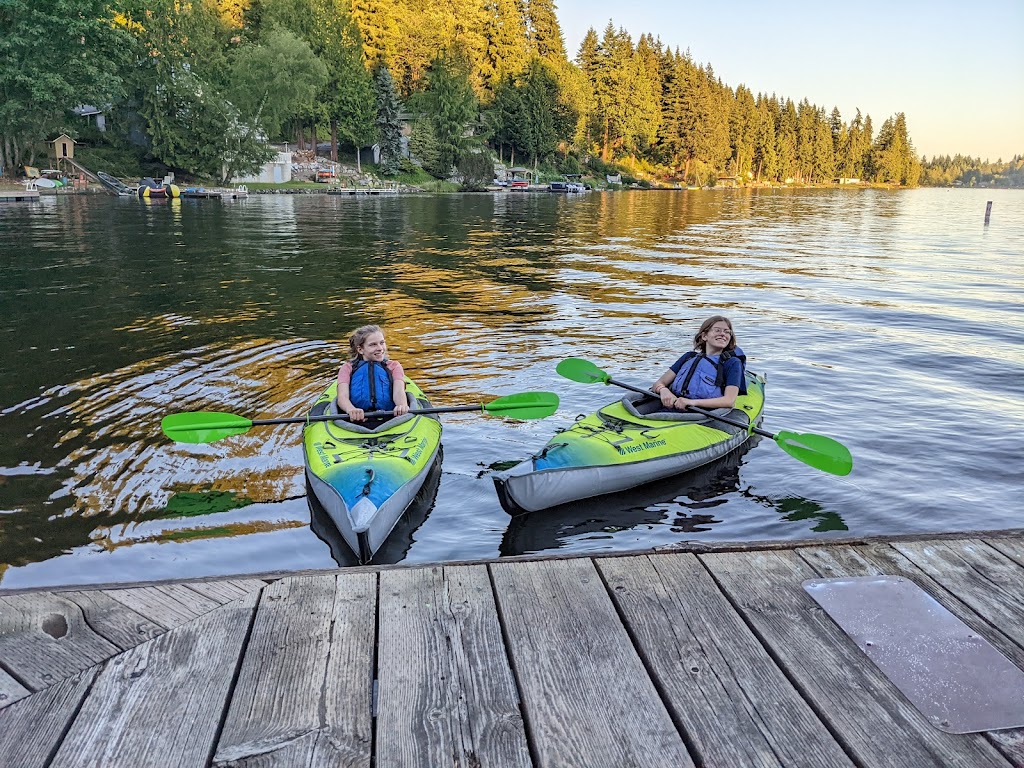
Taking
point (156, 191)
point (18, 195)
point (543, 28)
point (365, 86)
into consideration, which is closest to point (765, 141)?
point (543, 28)

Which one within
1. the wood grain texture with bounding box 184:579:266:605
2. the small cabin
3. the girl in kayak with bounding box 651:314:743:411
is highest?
the small cabin

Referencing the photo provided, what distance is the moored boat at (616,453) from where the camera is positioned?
18.4ft

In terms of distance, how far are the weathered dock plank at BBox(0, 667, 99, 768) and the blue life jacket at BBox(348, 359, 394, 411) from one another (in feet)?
12.6

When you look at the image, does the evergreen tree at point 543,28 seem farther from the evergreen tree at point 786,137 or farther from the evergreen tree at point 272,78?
the evergreen tree at point 786,137

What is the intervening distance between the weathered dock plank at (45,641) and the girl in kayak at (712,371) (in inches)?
196

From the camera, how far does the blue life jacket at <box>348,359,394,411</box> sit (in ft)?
21.3

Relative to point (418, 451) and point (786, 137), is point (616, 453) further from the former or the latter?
point (786, 137)

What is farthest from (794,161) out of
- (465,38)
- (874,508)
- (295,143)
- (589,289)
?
(874,508)

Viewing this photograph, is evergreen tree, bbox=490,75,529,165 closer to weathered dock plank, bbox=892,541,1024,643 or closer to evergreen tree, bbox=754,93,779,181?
evergreen tree, bbox=754,93,779,181

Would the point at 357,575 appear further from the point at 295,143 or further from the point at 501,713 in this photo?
the point at 295,143

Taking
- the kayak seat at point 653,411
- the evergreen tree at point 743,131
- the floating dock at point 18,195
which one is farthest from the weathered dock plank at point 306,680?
the evergreen tree at point 743,131

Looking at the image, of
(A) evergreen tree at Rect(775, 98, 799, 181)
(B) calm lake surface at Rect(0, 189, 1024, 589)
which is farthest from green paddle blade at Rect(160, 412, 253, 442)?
(A) evergreen tree at Rect(775, 98, 799, 181)

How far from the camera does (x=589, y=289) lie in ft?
55.2

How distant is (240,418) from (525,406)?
2.35 metres
